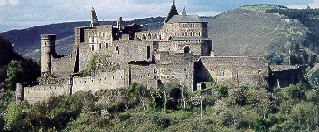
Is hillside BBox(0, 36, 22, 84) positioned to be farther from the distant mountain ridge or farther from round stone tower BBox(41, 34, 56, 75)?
the distant mountain ridge

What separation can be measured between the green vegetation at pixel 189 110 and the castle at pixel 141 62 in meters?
0.76

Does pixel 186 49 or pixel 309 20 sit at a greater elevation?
pixel 309 20

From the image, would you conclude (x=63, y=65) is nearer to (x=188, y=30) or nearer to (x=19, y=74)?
(x=19, y=74)

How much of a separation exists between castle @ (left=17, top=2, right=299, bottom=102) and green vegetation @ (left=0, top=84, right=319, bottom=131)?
759 mm

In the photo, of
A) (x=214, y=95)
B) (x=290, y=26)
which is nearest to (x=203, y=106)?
(x=214, y=95)

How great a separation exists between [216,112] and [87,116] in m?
6.59

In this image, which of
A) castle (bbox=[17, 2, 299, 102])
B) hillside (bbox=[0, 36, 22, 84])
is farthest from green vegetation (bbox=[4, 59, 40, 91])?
hillside (bbox=[0, 36, 22, 84])

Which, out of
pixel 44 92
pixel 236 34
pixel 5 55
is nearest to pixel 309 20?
pixel 236 34

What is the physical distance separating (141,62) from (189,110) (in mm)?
4216

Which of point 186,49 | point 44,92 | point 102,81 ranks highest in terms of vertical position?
point 186,49

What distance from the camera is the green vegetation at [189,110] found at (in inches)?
1710

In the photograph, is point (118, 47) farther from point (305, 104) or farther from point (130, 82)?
point (305, 104)

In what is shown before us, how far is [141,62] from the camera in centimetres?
4694

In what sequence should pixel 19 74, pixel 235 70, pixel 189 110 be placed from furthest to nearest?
pixel 19 74 → pixel 235 70 → pixel 189 110
